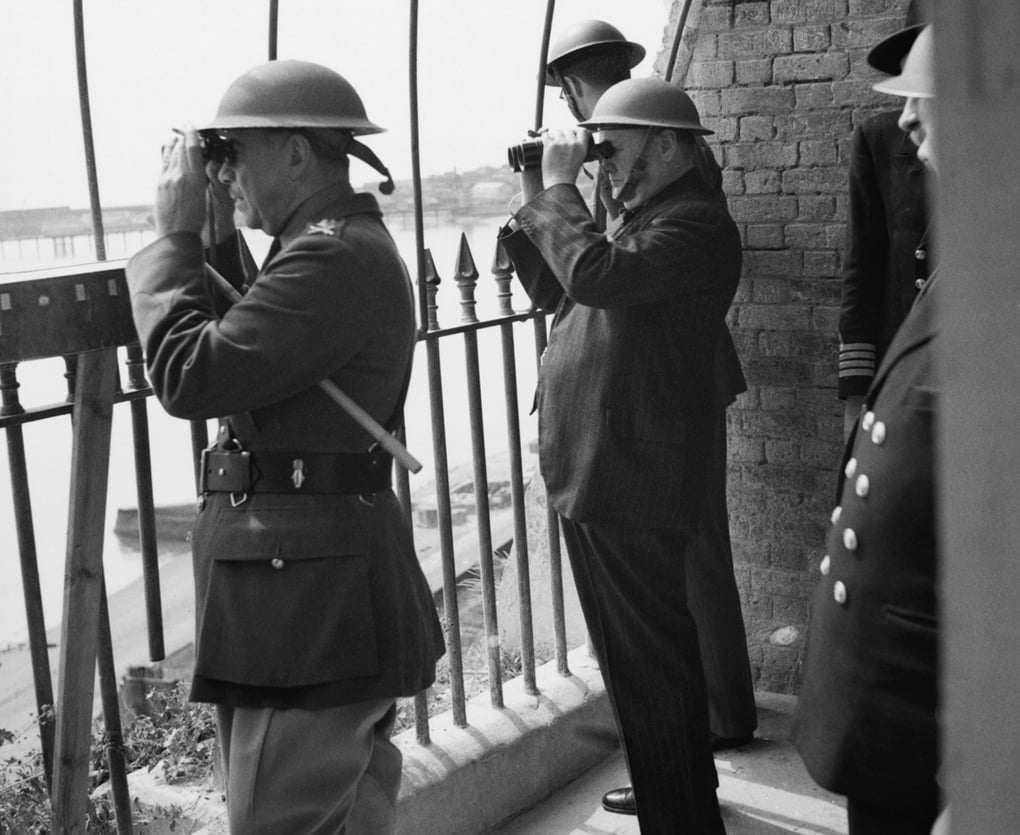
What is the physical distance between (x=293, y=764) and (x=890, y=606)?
110 cm

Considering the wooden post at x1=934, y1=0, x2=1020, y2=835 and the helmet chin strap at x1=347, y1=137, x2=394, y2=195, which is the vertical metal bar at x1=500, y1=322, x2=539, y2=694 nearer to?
the helmet chin strap at x1=347, y1=137, x2=394, y2=195

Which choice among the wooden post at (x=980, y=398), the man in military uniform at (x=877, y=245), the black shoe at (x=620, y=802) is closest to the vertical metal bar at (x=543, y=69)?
the man in military uniform at (x=877, y=245)

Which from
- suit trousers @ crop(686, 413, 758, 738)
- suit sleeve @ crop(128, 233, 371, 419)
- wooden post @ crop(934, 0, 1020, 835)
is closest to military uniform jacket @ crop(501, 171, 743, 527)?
suit trousers @ crop(686, 413, 758, 738)

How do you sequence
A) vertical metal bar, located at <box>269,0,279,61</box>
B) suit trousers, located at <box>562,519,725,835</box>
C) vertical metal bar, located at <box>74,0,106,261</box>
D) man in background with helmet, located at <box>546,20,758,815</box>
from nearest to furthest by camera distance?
vertical metal bar, located at <box>74,0,106,261</box>
vertical metal bar, located at <box>269,0,279,61</box>
suit trousers, located at <box>562,519,725,835</box>
man in background with helmet, located at <box>546,20,758,815</box>

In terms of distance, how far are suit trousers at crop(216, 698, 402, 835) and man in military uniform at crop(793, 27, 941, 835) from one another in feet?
2.81

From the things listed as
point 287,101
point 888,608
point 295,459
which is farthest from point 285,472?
point 888,608

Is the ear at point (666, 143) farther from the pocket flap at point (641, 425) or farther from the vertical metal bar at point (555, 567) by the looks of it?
the vertical metal bar at point (555, 567)

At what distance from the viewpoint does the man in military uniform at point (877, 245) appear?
12.6ft

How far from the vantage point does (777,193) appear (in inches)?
173

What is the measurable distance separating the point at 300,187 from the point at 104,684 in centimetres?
112

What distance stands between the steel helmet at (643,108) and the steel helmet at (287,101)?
1.03 m

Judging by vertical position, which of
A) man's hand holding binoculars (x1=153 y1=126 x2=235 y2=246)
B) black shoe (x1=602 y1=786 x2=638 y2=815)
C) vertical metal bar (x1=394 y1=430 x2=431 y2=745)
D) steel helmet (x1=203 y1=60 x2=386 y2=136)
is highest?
steel helmet (x1=203 y1=60 x2=386 y2=136)

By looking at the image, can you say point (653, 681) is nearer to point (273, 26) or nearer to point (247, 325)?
point (247, 325)

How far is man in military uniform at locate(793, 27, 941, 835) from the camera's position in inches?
77.8
